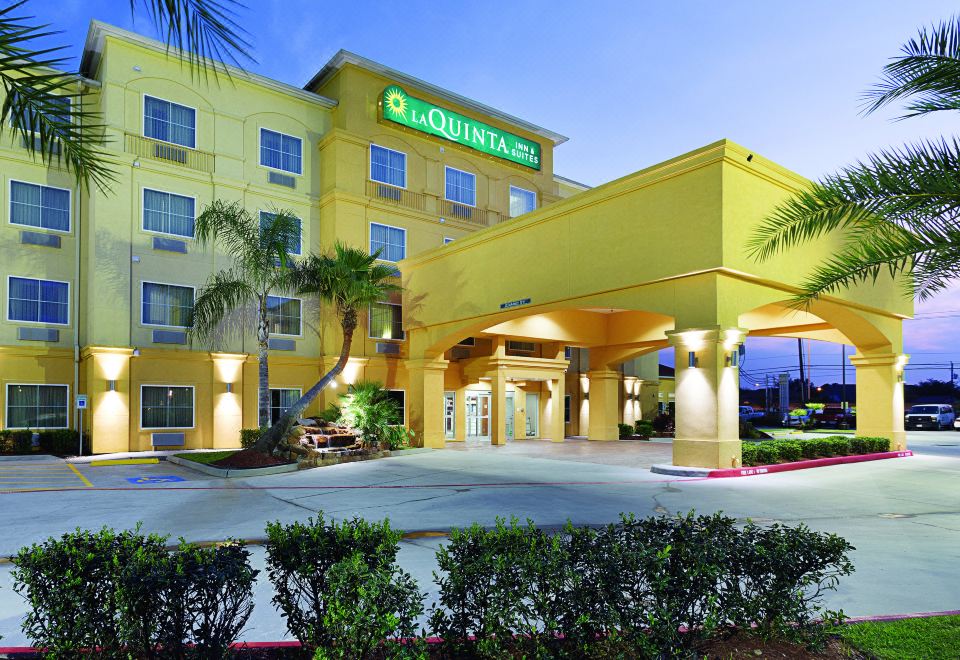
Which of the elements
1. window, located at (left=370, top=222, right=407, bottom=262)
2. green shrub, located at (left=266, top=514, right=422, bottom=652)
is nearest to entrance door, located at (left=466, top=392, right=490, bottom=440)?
window, located at (left=370, top=222, right=407, bottom=262)

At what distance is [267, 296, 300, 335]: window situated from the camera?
27656mm

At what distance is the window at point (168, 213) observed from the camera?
992 inches

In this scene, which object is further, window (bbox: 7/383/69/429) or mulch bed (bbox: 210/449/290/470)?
window (bbox: 7/383/69/429)

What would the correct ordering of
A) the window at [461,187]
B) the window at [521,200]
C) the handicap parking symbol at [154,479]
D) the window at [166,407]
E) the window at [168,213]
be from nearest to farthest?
the handicap parking symbol at [154,479] → the window at [166,407] → the window at [168,213] → the window at [461,187] → the window at [521,200]

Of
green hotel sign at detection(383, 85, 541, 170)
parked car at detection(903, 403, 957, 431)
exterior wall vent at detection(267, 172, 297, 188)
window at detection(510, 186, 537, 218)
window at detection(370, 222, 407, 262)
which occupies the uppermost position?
green hotel sign at detection(383, 85, 541, 170)

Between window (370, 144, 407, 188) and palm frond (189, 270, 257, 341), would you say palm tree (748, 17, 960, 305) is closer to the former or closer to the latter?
palm frond (189, 270, 257, 341)

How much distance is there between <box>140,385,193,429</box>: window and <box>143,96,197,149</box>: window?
30.9 feet

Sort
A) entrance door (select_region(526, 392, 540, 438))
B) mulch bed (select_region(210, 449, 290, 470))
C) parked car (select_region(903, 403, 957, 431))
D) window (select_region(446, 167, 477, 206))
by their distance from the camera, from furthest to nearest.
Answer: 1. parked car (select_region(903, 403, 957, 431))
2. entrance door (select_region(526, 392, 540, 438))
3. window (select_region(446, 167, 477, 206))
4. mulch bed (select_region(210, 449, 290, 470))

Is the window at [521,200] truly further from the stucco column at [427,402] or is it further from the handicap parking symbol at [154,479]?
the handicap parking symbol at [154,479]

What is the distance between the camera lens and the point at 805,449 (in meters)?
20.2

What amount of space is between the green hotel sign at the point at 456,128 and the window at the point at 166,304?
11.4 meters

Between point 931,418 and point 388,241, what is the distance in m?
36.4

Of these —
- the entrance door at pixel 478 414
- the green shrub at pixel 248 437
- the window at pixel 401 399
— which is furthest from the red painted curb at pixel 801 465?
the window at pixel 401 399

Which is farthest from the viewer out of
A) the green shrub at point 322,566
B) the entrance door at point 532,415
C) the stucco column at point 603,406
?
the entrance door at point 532,415
